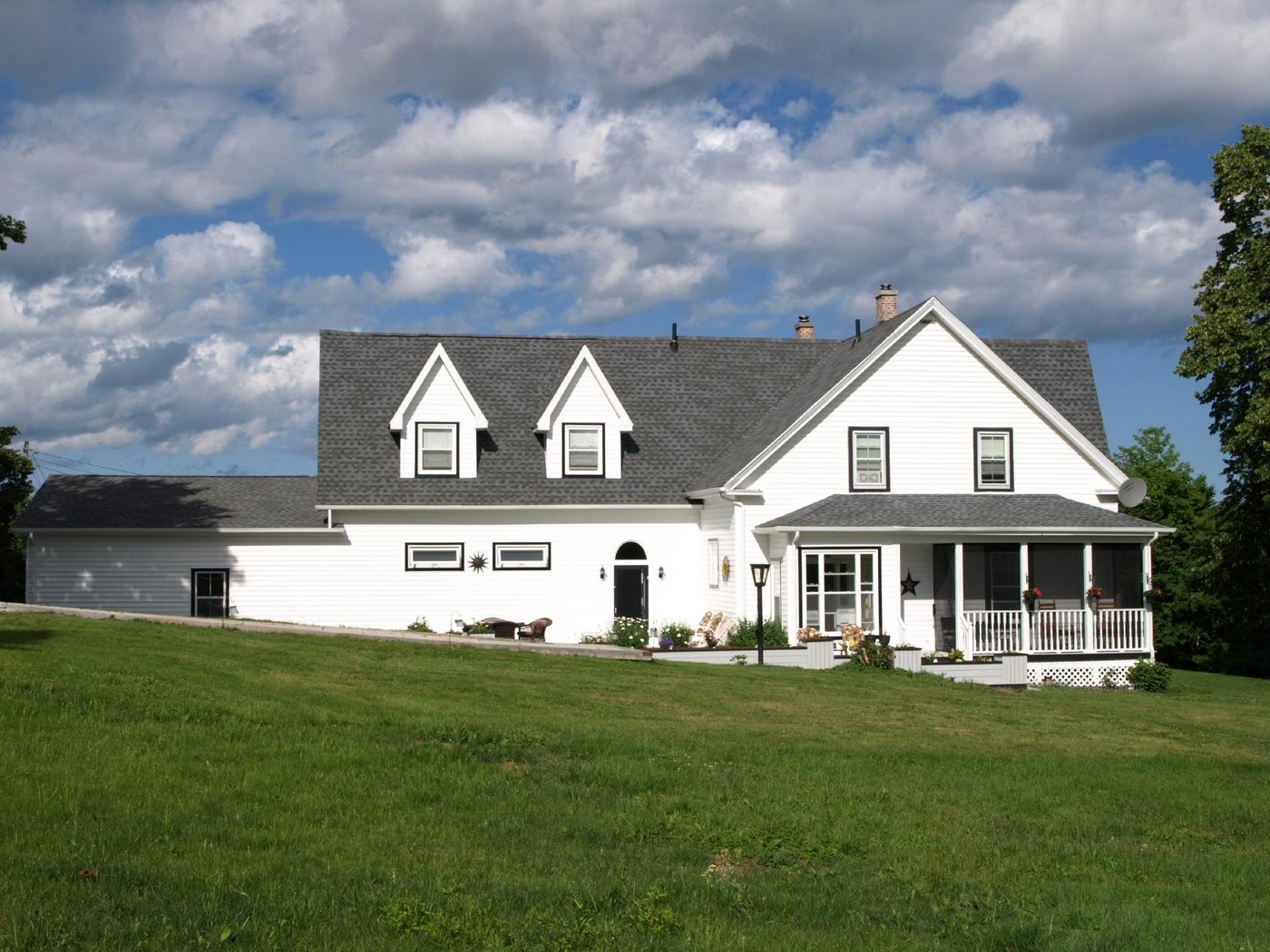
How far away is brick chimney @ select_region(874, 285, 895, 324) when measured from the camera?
112ft

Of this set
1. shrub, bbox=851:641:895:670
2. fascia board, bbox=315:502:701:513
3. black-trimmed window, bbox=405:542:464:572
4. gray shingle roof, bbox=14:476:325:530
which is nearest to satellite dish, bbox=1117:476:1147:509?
shrub, bbox=851:641:895:670

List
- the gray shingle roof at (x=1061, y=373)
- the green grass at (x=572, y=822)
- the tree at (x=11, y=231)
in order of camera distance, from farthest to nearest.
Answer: the gray shingle roof at (x=1061, y=373)
the tree at (x=11, y=231)
the green grass at (x=572, y=822)

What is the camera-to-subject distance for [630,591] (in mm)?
30031

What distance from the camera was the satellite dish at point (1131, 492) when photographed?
1151 inches

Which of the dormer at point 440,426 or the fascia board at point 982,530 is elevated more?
the dormer at point 440,426

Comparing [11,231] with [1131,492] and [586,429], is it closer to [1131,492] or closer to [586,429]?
[586,429]

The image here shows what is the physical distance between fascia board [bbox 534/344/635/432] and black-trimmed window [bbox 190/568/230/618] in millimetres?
7922

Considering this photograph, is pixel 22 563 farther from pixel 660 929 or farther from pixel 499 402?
pixel 660 929

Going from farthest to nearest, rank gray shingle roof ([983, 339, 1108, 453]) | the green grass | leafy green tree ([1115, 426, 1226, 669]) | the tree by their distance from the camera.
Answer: leafy green tree ([1115, 426, 1226, 669]) → gray shingle roof ([983, 339, 1108, 453]) → the tree → the green grass

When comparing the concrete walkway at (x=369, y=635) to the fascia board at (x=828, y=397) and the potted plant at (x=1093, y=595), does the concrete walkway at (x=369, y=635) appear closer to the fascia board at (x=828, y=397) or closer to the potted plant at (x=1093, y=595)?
the fascia board at (x=828, y=397)

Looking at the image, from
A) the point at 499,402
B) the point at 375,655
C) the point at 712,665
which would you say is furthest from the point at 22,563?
the point at 712,665

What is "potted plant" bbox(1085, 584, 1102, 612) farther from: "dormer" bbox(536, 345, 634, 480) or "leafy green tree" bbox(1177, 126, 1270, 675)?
"dormer" bbox(536, 345, 634, 480)

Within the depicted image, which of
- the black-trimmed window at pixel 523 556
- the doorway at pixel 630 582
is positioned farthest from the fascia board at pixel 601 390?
the doorway at pixel 630 582

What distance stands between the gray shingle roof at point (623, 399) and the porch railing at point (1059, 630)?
5.94 m
